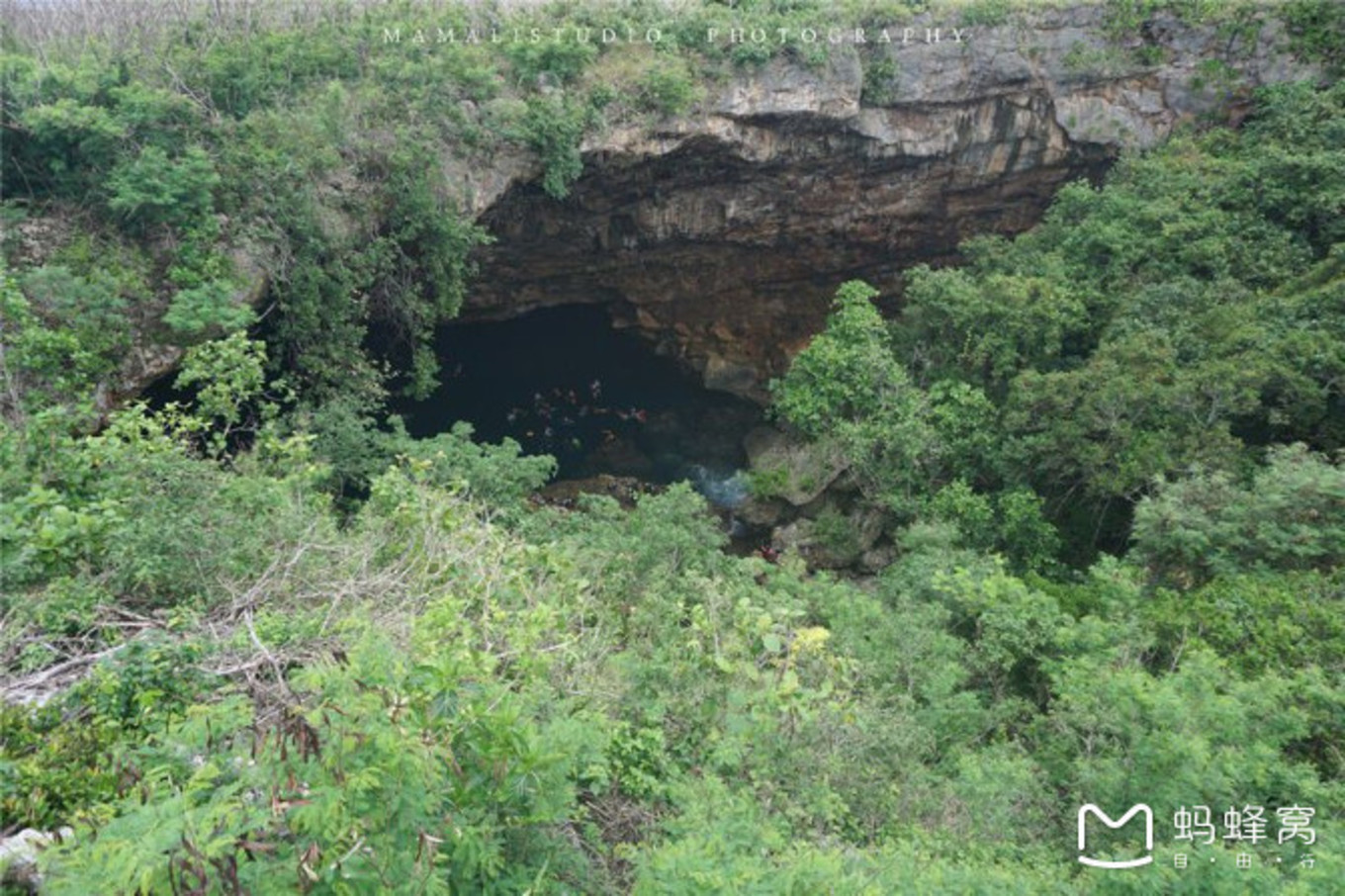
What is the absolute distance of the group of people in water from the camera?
61.2 ft

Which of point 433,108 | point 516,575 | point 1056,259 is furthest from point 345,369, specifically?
point 1056,259

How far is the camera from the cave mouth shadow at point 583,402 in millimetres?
18500

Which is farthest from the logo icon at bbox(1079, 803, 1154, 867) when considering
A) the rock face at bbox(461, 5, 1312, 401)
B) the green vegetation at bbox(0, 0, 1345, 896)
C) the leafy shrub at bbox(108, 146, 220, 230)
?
the rock face at bbox(461, 5, 1312, 401)

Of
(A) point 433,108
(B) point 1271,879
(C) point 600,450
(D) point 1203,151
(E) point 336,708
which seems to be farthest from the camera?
(C) point 600,450

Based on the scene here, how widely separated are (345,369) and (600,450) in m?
7.14

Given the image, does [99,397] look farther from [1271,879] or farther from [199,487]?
[1271,879]

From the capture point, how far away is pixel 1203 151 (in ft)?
51.5

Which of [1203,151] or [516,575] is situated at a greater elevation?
[1203,151]

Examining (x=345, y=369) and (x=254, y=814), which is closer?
(x=254, y=814)

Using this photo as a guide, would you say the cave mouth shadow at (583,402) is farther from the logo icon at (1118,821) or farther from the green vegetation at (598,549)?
the logo icon at (1118,821)

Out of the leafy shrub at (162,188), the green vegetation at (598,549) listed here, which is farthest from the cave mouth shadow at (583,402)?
the leafy shrub at (162,188)

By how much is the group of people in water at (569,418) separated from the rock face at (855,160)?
2146 mm

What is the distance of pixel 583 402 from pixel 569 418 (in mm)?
606

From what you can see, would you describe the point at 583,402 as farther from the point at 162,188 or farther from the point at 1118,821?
the point at 1118,821
